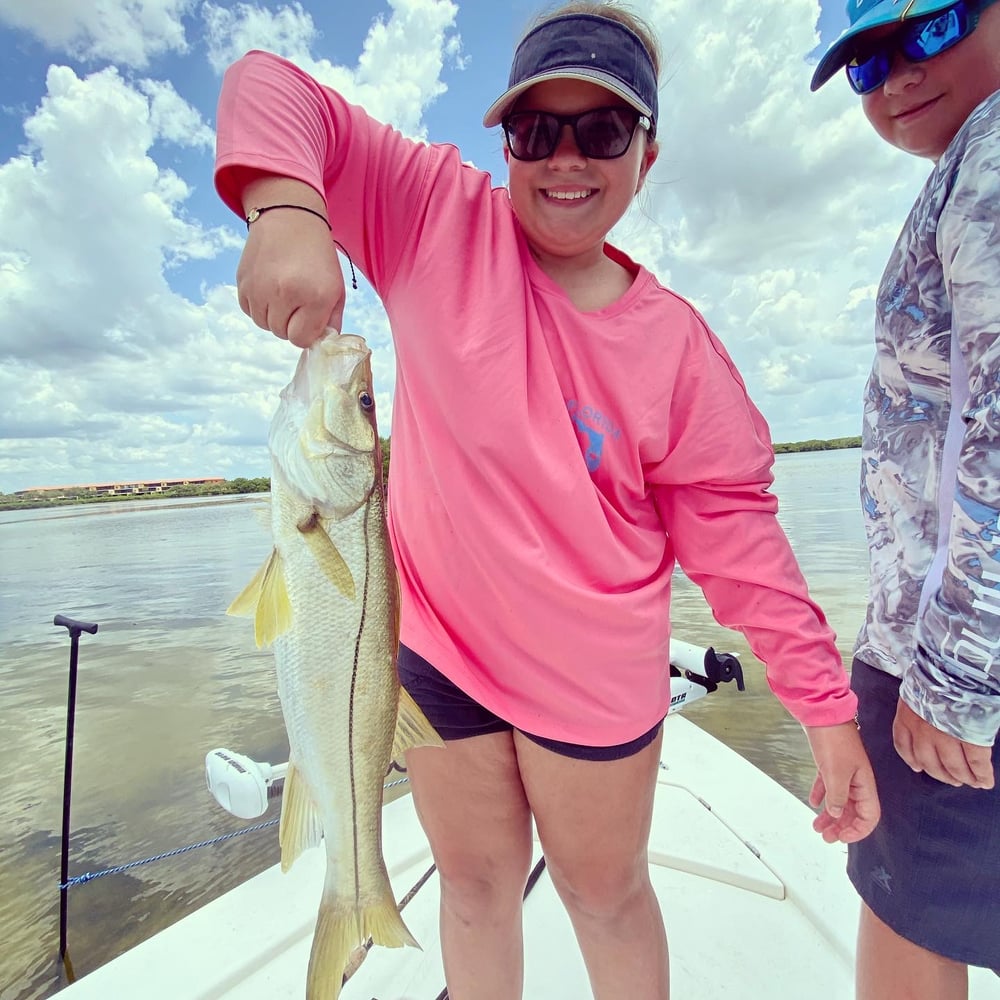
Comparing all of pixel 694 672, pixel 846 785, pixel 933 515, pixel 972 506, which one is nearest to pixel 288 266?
pixel 972 506

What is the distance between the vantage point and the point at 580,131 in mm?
1512

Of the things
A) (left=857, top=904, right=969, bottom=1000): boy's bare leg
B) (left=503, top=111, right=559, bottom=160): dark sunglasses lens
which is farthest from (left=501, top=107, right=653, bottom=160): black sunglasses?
(left=857, top=904, right=969, bottom=1000): boy's bare leg

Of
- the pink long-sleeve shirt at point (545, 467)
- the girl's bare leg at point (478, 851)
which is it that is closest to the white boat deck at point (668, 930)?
the girl's bare leg at point (478, 851)

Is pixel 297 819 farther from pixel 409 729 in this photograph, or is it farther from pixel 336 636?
pixel 336 636

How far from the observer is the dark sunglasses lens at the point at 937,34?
1.37m

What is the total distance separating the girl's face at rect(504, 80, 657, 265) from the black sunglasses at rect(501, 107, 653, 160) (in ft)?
0.04

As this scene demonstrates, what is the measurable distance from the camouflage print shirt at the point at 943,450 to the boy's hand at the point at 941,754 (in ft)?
0.15

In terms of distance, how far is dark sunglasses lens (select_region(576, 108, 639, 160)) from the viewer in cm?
150

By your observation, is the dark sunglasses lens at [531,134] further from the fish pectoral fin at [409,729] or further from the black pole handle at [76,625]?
the black pole handle at [76,625]

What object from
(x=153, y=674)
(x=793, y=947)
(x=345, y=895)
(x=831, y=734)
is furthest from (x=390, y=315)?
(x=153, y=674)

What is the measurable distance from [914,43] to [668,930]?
3045 millimetres

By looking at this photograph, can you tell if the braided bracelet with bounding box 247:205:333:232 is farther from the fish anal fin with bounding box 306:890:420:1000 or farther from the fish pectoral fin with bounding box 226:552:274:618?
the fish anal fin with bounding box 306:890:420:1000

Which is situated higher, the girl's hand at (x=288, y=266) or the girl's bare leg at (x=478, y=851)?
the girl's hand at (x=288, y=266)

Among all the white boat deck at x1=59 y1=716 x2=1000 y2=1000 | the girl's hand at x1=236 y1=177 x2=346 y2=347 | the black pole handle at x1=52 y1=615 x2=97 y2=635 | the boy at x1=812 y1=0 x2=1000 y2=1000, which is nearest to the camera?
the girl's hand at x1=236 y1=177 x2=346 y2=347
